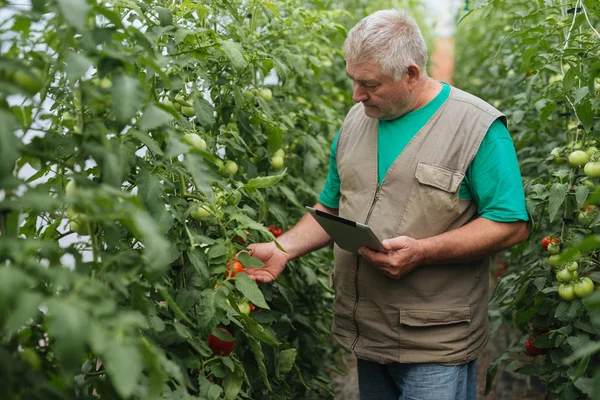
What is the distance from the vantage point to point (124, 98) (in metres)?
1.13

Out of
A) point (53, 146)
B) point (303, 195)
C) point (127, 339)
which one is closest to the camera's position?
point (127, 339)

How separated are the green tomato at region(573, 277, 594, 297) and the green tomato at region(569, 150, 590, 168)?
0.35m

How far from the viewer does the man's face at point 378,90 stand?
209 cm

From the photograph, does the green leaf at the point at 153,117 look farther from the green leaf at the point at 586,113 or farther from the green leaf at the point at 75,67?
the green leaf at the point at 586,113

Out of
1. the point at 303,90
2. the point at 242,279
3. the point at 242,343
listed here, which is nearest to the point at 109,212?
the point at 242,279

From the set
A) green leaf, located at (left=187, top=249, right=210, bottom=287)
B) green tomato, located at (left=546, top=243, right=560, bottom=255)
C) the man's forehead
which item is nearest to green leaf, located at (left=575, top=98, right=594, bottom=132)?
green tomato, located at (left=546, top=243, right=560, bottom=255)

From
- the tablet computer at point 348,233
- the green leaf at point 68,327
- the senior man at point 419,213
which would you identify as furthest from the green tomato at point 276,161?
the green leaf at point 68,327

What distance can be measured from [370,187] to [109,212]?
1186mm

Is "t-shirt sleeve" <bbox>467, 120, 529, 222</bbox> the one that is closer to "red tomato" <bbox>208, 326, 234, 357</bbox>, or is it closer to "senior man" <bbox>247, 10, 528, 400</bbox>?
"senior man" <bbox>247, 10, 528, 400</bbox>

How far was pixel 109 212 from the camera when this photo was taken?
1.13 metres

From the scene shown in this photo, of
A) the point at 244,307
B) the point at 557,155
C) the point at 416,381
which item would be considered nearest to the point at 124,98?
the point at 244,307

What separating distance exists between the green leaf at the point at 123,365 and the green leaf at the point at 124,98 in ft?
1.16

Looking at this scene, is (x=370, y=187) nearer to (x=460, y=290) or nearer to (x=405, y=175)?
(x=405, y=175)

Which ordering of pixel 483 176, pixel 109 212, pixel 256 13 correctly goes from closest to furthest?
pixel 109 212 → pixel 483 176 → pixel 256 13
